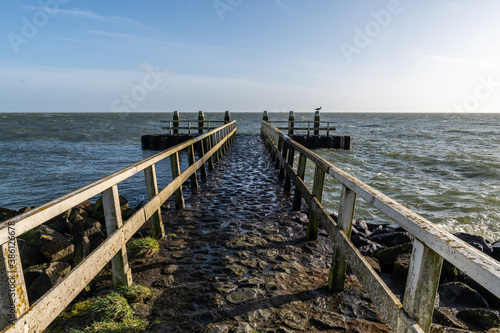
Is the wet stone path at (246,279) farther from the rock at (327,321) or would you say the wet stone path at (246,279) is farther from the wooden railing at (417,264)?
the wooden railing at (417,264)

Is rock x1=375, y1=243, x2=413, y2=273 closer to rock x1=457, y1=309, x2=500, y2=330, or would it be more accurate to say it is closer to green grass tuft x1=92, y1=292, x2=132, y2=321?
rock x1=457, y1=309, x2=500, y2=330

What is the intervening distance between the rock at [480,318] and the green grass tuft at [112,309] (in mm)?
3424

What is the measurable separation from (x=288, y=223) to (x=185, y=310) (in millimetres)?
2933

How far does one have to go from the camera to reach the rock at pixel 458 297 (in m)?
3.65

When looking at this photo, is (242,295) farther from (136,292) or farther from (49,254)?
(49,254)

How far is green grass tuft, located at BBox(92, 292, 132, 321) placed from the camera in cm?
264

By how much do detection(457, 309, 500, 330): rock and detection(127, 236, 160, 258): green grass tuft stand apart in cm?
375

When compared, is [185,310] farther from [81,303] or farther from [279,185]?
[279,185]

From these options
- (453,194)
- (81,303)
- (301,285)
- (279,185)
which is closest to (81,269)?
(81,303)

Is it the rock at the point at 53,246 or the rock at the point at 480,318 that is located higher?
the rock at the point at 53,246

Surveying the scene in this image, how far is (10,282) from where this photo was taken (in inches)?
62.6

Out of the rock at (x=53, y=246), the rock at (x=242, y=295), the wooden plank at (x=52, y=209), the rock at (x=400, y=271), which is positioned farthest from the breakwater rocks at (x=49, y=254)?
the rock at (x=400, y=271)

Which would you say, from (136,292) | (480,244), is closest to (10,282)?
(136,292)

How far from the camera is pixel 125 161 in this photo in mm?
20594
